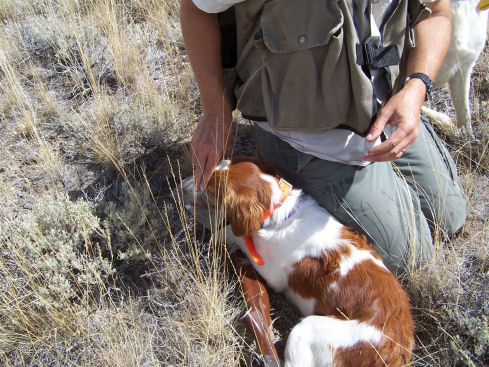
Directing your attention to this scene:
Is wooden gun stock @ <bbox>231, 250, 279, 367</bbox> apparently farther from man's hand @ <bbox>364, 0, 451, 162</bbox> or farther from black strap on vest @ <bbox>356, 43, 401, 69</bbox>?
black strap on vest @ <bbox>356, 43, 401, 69</bbox>

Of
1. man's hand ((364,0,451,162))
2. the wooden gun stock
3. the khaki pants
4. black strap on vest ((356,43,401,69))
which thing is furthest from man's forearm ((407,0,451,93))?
the wooden gun stock

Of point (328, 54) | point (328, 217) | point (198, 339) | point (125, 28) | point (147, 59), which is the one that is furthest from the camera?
point (125, 28)

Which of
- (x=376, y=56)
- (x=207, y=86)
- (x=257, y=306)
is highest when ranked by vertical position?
(x=376, y=56)

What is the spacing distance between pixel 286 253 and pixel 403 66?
48.0 inches

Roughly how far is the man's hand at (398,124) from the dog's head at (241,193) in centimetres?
54

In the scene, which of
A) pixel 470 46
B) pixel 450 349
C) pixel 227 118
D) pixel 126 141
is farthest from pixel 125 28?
pixel 450 349

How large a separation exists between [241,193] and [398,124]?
2.63 feet

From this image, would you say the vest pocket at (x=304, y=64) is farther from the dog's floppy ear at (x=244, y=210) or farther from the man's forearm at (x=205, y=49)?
the dog's floppy ear at (x=244, y=210)

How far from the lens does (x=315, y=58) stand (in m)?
1.90

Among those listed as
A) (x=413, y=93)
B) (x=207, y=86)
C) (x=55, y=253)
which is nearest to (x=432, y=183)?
(x=413, y=93)

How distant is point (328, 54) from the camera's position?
Result: 1855mm

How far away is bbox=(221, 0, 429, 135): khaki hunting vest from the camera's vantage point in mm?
1812

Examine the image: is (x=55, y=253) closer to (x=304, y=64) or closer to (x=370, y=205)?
(x=304, y=64)

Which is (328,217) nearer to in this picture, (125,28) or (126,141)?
(126,141)
